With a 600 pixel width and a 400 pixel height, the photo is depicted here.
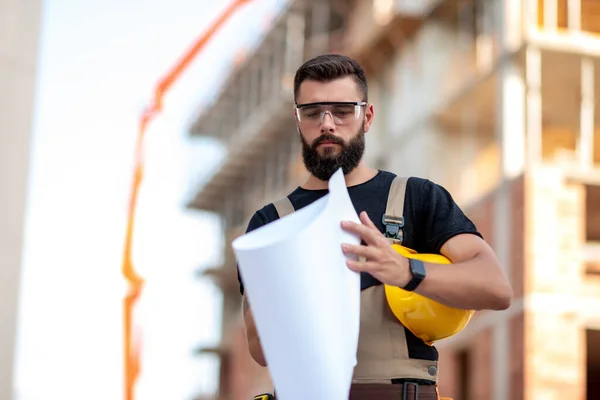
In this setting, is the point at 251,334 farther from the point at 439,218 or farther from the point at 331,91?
the point at 331,91

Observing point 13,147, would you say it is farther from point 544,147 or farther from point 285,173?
point 285,173

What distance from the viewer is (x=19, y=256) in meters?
14.6

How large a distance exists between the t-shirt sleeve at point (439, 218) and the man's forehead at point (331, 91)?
0.39m

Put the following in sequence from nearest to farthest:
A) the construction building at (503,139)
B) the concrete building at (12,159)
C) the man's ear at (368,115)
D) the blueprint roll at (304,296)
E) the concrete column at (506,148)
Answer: the blueprint roll at (304,296) → the man's ear at (368,115) → the concrete building at (12,159) → the construction building at (503,139) → the concrete column at (506,148)

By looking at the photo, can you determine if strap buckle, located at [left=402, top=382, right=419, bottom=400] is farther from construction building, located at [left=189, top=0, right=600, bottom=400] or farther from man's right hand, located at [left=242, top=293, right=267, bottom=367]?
construction building, located at [left=189, top=0, right=600, bottom=400]

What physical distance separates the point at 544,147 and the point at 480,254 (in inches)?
1082

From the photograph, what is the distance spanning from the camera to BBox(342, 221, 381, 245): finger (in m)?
3.78

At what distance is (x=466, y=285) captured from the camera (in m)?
3.94

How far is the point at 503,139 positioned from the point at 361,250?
22.6 metres

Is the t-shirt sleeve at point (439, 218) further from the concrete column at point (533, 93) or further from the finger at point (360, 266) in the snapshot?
the concrete column at point (533, 93)

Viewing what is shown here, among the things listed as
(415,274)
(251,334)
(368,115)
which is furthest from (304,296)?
(368,115)

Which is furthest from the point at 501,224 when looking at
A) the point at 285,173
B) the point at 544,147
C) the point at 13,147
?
the point at 285,173

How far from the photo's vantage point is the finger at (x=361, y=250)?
148 inches

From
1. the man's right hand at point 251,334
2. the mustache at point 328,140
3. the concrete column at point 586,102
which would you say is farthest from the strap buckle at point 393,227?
the concrete column at point 586,102
